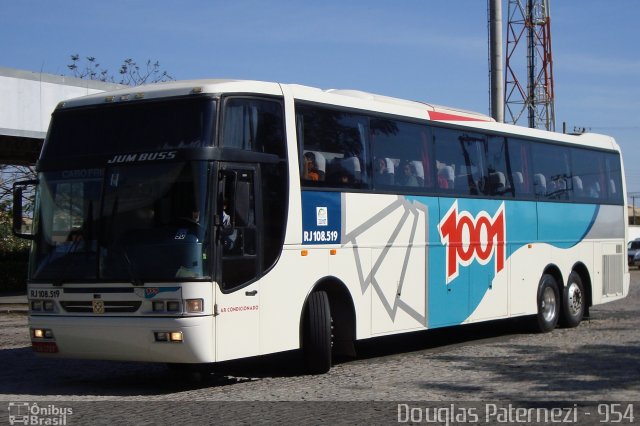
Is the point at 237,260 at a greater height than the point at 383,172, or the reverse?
the point at 383,172

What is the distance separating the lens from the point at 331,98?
44.9 ft

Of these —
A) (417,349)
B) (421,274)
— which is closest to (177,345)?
(421,274)

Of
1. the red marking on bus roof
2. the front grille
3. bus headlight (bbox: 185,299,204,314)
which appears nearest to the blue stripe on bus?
the red marking on bus roof

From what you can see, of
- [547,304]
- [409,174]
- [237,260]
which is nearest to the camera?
[237,260]

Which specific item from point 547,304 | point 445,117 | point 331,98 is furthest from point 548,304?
point 331,98

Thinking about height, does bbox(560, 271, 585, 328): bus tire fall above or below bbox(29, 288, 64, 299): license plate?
below

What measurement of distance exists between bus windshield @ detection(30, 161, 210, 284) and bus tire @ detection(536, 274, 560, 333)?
934 centimetres

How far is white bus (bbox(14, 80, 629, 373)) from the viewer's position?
36.8ft

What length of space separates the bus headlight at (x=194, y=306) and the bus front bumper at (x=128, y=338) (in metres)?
0.08

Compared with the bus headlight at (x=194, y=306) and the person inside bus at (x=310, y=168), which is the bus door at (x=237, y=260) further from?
the person inside bus at (x=310, y=168)

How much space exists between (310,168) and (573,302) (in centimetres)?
889

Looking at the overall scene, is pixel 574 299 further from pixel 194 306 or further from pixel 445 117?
pixel 194 306

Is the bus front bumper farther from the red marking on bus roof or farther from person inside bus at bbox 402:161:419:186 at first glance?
the red marking on bus roof

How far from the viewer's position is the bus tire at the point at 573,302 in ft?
64.0
